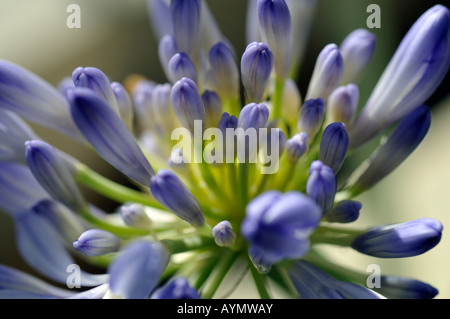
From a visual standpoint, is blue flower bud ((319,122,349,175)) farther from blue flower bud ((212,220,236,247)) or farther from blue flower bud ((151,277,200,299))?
blue flower bud ((151,277,200,299))

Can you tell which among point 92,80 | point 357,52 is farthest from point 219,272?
point 357,52

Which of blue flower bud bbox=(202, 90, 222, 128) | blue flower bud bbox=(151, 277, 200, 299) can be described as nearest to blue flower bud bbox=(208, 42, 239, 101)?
blue flower bud bbox=(202, 90, 222, 128)

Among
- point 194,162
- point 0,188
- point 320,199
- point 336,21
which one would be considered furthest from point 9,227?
point 320,199

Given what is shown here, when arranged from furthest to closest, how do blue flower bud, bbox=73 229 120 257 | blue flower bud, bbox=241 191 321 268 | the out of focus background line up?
1. the out of focus background
2. blue flower bud, bbox=73 229 120 257
3. blue flower bud, bbox=241 191 321 268

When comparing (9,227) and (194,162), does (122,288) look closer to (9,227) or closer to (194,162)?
(194,162)

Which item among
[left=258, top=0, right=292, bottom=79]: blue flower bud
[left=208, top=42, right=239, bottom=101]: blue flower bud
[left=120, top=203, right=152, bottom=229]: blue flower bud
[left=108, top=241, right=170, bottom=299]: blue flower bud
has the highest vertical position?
[left=258, top=0, right=292, bottom=79]: blue flower bud

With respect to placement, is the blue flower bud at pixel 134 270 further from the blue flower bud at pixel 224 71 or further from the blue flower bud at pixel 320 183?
the blue flower bud at pixel 224 71
